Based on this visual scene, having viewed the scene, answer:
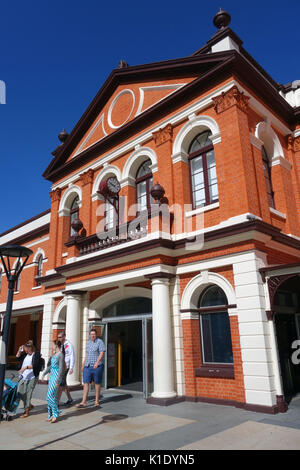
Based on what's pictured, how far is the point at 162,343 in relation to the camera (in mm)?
9320

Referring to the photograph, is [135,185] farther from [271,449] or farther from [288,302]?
[271,449]

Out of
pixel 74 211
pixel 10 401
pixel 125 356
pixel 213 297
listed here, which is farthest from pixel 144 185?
pixel 10 401

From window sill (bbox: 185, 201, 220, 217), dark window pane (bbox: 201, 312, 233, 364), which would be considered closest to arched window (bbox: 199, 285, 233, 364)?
dark window pane (bbox: 201, 312, 233, 364)

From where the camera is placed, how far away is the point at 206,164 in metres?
10.9

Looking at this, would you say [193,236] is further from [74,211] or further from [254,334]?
[74,211]

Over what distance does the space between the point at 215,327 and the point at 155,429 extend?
3573 mm

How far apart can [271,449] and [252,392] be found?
9.20 feet

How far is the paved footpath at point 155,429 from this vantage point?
217 inches

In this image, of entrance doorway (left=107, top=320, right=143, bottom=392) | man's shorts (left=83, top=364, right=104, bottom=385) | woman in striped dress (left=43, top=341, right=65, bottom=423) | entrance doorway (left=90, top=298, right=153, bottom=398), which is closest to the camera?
woman in striped dress (left=43, top=341, right=65, bottom=423)

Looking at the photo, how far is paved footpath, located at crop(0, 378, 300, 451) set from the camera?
5516mm

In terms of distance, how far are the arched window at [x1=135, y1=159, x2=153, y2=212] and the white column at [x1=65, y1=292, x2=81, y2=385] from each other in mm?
3999

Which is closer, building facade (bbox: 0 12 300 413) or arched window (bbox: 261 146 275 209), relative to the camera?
building facade (bbox: 0 12 300 413)

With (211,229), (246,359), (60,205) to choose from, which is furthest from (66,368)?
(60,205)

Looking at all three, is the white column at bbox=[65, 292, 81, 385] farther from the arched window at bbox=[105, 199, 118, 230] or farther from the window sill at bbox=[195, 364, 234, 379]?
the window sill at bbox=[195, 364, 234, 379]
